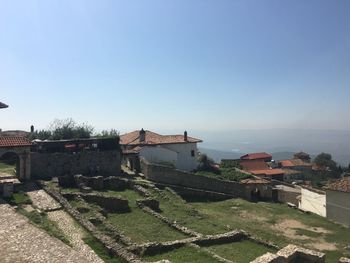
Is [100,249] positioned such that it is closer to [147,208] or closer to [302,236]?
[147,208]

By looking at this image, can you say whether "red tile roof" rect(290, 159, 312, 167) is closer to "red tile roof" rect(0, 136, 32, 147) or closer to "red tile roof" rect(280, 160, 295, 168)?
"red tile roof" rect(280, 160, 295, 168)

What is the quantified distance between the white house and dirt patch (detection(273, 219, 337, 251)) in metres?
18.0

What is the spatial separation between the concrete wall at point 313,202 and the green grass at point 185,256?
20.8 m

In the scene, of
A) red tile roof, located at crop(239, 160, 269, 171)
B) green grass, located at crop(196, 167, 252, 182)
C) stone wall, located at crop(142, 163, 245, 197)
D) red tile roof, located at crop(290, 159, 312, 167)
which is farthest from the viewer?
red tile roof, located at crop(290, 159, 312, 167)

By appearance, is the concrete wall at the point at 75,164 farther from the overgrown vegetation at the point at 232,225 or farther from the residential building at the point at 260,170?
the residential building at the point at 260,170

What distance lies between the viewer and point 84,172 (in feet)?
121

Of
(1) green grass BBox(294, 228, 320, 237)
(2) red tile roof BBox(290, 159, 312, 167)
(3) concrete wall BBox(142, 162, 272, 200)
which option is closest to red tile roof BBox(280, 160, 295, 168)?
(2) red tile roof BBox(290, 159, 312, 167)

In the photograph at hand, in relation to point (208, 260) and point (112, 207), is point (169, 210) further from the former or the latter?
point (208, 260)

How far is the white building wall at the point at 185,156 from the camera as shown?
4797 centimetres

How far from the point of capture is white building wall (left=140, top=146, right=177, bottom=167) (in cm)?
4531

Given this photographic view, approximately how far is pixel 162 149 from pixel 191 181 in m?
8.26

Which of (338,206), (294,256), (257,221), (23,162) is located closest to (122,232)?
(294,256)

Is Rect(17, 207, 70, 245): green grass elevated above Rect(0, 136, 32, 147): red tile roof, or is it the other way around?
Rect(0, 136, 32, 147): red tile roof

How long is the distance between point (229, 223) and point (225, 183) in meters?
11.9
